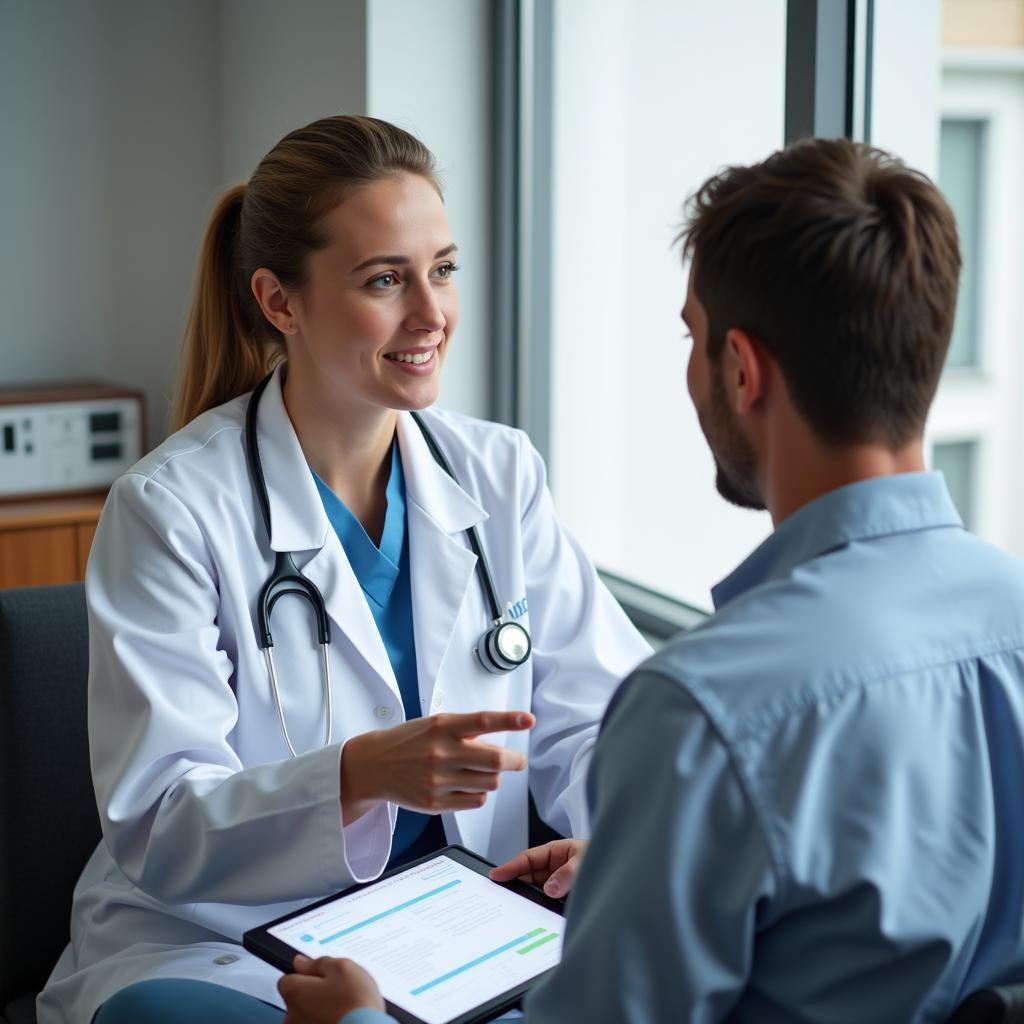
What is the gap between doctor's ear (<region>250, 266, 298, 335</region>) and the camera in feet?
4.99

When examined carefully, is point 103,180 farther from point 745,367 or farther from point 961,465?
point 745,367

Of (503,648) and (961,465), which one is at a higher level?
(961,465)

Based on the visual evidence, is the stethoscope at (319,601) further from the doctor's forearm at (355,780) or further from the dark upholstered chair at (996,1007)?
the dark upholstered chair at (996,1007)

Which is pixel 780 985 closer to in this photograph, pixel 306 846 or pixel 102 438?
pixel 306 846

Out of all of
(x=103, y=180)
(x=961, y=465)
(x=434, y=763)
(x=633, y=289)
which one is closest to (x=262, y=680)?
(x=434, y=763)

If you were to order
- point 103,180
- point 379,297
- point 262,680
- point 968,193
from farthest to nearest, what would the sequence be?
1. point 103,180
2. point 968,193
3. point 379,297
4. point 262,680

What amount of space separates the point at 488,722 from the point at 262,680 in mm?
410

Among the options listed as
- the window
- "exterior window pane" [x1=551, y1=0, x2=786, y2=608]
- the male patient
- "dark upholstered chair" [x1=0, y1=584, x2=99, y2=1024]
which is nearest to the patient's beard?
the male patient

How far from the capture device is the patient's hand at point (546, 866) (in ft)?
3.93

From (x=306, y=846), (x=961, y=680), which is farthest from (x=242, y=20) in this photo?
(x=961, y=680)

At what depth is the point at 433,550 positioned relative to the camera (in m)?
1.51

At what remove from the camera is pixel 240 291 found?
1.62 metres

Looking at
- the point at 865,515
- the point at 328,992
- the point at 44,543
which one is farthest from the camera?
the point at 44,543

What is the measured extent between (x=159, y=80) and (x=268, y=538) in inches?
82.0
